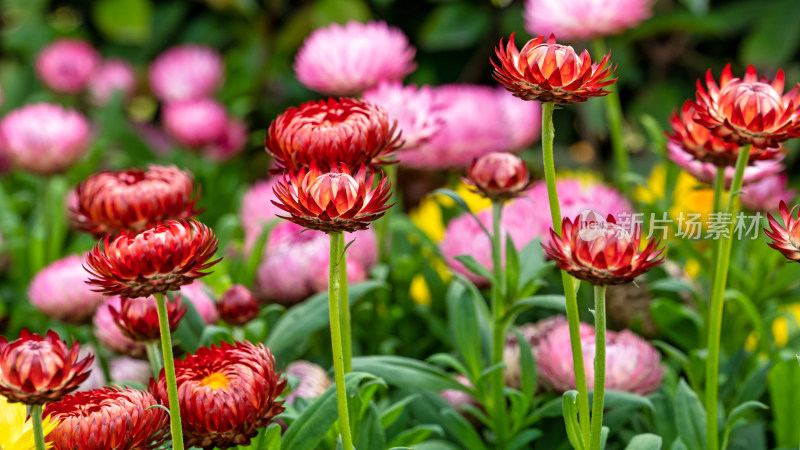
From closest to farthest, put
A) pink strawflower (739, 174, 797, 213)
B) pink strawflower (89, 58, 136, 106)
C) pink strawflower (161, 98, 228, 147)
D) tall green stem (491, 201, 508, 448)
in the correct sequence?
tall green stem (491, 201, 508, 448) → pink strawflower (739, 174, 797, 213) → pink strawflower (161, 98, 228, 147) → pink strawflower (89, 58, 136, 106)

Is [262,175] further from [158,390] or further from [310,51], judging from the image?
[158,390]

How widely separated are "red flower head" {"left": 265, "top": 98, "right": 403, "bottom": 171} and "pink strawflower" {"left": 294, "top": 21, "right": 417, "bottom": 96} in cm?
41

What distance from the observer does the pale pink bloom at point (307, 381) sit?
883 millimetres

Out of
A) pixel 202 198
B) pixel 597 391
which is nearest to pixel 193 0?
pixel 202 198

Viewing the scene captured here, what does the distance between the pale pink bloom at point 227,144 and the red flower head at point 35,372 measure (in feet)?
4.31

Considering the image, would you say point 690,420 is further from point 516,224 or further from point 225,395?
point 225,395

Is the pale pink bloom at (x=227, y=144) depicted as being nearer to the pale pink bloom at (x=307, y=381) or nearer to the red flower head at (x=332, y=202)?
the pale pink bloom at (x=307, y=381)

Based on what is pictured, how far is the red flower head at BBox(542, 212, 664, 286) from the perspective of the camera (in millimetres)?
567

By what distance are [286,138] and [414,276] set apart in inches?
22.2

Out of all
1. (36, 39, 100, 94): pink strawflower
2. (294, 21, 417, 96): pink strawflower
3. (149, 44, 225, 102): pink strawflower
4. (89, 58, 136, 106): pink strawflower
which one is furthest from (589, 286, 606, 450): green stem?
(89, 58, 136, 106): pink strawflower

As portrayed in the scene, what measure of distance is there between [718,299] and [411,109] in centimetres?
41

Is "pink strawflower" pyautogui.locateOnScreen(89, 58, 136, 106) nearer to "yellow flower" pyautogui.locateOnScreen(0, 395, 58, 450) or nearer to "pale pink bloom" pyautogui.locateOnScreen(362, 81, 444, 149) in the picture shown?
"pale pink bloom" pyautogui.locateOnScreen(362, 81, 444, 149)

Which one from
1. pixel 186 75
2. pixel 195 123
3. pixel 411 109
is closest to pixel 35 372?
pixel 411 109

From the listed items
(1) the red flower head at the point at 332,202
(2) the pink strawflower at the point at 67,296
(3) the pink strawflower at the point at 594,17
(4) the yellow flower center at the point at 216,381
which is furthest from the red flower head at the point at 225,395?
(3) the pink strawflower at the point at 594,17
